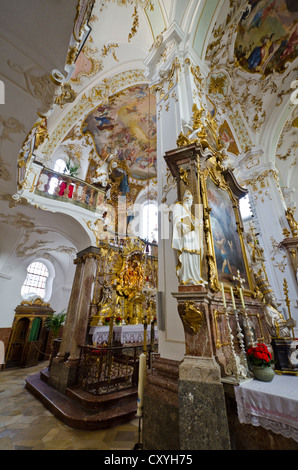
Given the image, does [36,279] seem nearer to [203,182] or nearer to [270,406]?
[203,182]

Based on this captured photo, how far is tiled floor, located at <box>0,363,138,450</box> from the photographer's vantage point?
3158 millimetres

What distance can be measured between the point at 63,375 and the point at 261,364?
5.19 metres

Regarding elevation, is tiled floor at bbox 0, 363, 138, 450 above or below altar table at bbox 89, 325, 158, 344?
below

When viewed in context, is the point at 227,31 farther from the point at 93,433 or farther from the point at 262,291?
the point at 93,433

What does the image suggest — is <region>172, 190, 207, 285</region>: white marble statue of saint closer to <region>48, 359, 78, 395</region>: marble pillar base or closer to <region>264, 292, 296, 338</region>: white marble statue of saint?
<region>264, 292, 296, 338</region>: white marble statue of saint

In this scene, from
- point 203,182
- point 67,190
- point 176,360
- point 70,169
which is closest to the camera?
point 176,360

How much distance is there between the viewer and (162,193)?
394 cm

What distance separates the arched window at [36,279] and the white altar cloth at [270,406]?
38.3 ft

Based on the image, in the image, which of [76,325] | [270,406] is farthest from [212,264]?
[76,325]

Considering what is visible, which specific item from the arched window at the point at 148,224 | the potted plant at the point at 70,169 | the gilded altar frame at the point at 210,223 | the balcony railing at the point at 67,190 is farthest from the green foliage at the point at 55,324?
the gilded altar frame at the point at 210,223

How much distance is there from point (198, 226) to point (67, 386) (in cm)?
533

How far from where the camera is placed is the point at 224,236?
3.50 meters

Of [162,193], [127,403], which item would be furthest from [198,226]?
[127,403]

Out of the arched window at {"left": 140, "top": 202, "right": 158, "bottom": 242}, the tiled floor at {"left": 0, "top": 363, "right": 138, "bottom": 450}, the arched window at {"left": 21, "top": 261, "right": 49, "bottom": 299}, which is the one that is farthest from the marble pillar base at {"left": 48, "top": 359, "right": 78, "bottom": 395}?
the arched window at {"left": 140, "top": 202, "right": 158, "bottom": 242}
